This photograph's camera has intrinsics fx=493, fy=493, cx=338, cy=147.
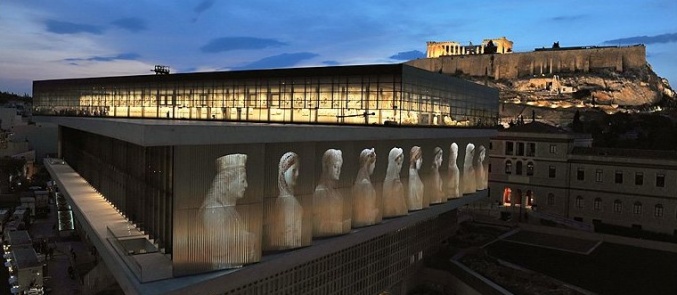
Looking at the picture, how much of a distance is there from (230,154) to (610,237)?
97.4 feet

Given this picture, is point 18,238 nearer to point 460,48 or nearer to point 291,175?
point 291,175

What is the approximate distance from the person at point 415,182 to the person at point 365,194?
3652 millimetres

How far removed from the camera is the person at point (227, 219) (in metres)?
14.4

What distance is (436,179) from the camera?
89.8ft

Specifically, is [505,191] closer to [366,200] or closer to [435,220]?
[435,220]

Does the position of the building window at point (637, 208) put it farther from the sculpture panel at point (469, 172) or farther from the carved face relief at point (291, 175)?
the carved face relief at point (291, 175)

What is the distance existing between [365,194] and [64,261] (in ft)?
71.8

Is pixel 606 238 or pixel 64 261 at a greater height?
pixel 606 238

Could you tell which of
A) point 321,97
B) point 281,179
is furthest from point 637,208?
point 281,179

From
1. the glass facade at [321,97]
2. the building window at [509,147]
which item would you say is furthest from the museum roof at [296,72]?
the building window at [509,147]

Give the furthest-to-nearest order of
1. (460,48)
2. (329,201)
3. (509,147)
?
(460,48), (509,147), (329,201)

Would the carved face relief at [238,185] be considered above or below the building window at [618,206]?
above

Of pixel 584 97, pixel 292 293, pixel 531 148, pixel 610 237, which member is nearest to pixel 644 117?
pixel 584 97

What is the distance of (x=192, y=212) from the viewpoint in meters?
14.1
